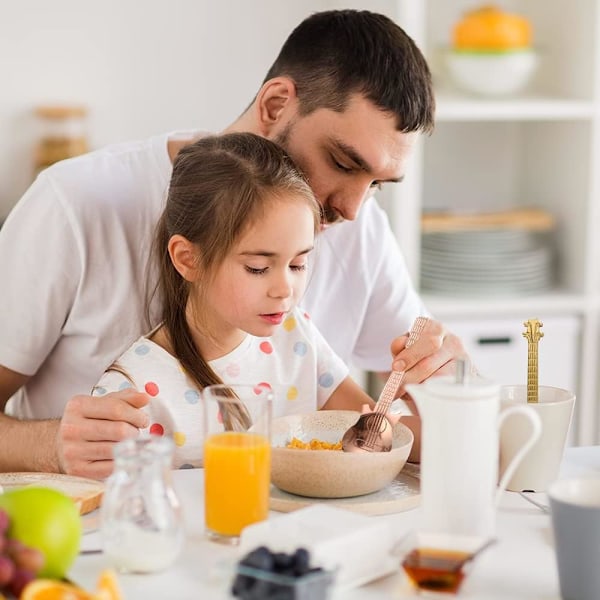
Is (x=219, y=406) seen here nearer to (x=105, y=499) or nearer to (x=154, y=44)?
(x=105, y=499)

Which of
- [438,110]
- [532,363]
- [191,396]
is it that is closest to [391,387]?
[532,363]

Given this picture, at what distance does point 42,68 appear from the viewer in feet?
10.6

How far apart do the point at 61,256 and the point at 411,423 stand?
67cm

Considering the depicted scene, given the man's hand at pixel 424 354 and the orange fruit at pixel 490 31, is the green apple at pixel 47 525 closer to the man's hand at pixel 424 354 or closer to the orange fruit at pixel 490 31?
the man's hand at pixel 424 354

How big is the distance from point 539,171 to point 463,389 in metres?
2.49

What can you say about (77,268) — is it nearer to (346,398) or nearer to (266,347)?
(266,347)

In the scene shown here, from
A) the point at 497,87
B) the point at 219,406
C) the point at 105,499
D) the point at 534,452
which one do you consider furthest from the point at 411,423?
the point at 497,87

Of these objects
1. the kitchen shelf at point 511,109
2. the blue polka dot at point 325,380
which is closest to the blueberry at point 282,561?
the blue polka dot at point 325,380

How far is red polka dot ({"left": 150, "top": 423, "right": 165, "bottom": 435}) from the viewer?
171 cm

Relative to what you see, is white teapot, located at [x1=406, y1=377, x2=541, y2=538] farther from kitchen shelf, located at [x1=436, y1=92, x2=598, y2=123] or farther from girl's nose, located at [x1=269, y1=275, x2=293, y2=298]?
kitchen shelf, located at [x1=436, y1=92, x2=598, y2=123]

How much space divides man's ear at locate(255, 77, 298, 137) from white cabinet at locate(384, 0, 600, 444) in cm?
117

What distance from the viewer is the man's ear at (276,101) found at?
2.00m

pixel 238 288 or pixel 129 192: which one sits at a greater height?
pixel 129 192

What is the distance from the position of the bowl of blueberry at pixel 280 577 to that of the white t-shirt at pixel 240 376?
0.62m
